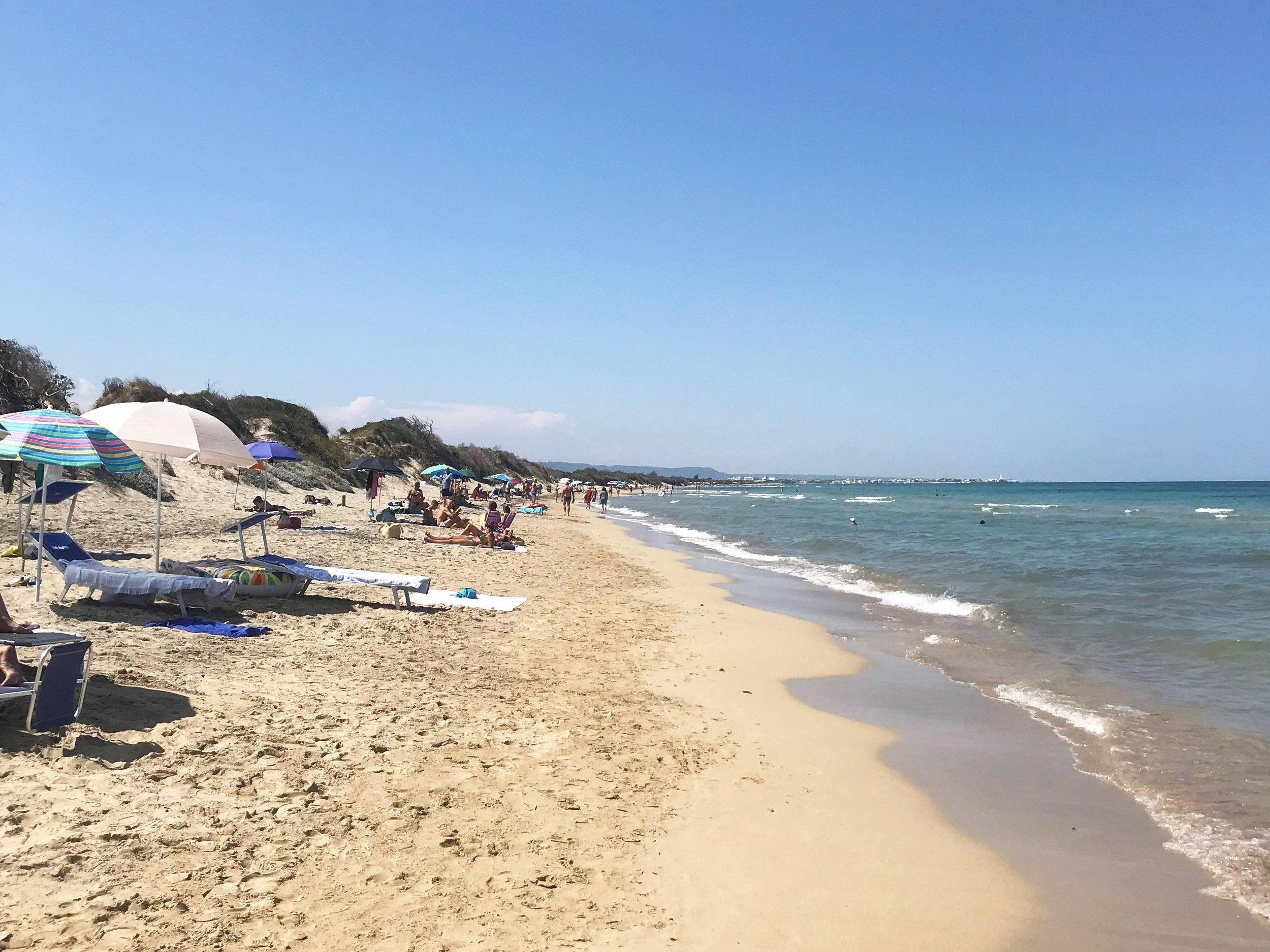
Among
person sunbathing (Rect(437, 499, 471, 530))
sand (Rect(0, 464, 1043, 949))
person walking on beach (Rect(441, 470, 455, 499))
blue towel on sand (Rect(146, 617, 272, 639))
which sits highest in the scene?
person walking on beach (Rect(441, 470, 455, 499))

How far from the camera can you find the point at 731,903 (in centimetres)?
362

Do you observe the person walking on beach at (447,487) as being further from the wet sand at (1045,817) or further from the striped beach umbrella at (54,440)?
the wet sand at (1045,817)

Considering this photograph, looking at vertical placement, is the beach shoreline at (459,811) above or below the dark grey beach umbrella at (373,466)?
below

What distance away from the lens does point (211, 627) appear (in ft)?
24.0

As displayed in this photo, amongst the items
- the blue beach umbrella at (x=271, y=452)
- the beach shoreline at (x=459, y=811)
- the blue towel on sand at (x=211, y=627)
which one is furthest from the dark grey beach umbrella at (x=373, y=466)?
the blue towel on sand at (x=211, y=627)

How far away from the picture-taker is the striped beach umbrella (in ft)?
23.4

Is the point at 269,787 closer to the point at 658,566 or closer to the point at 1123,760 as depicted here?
the point at 1123,760

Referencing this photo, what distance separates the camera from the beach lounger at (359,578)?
9.23m

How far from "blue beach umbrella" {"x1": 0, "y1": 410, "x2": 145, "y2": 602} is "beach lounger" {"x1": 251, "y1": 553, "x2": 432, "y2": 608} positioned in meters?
2.29

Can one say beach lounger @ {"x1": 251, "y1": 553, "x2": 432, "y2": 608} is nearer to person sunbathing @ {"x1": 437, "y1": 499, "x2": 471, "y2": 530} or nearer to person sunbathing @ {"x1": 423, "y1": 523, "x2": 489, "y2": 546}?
person sunbathing @ {"x1": 423, "y1": 523, "x2": 489, "y2": 546}

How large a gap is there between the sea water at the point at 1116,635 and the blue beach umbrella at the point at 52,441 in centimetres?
928

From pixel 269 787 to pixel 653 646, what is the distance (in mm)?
5311

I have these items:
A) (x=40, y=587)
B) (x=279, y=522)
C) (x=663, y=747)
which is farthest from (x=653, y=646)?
(x=279, y=522)

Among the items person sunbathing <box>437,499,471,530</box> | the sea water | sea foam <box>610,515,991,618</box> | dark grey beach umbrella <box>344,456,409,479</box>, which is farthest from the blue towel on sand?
dark grey beach umbrella <box>344,456,409,479</box>
